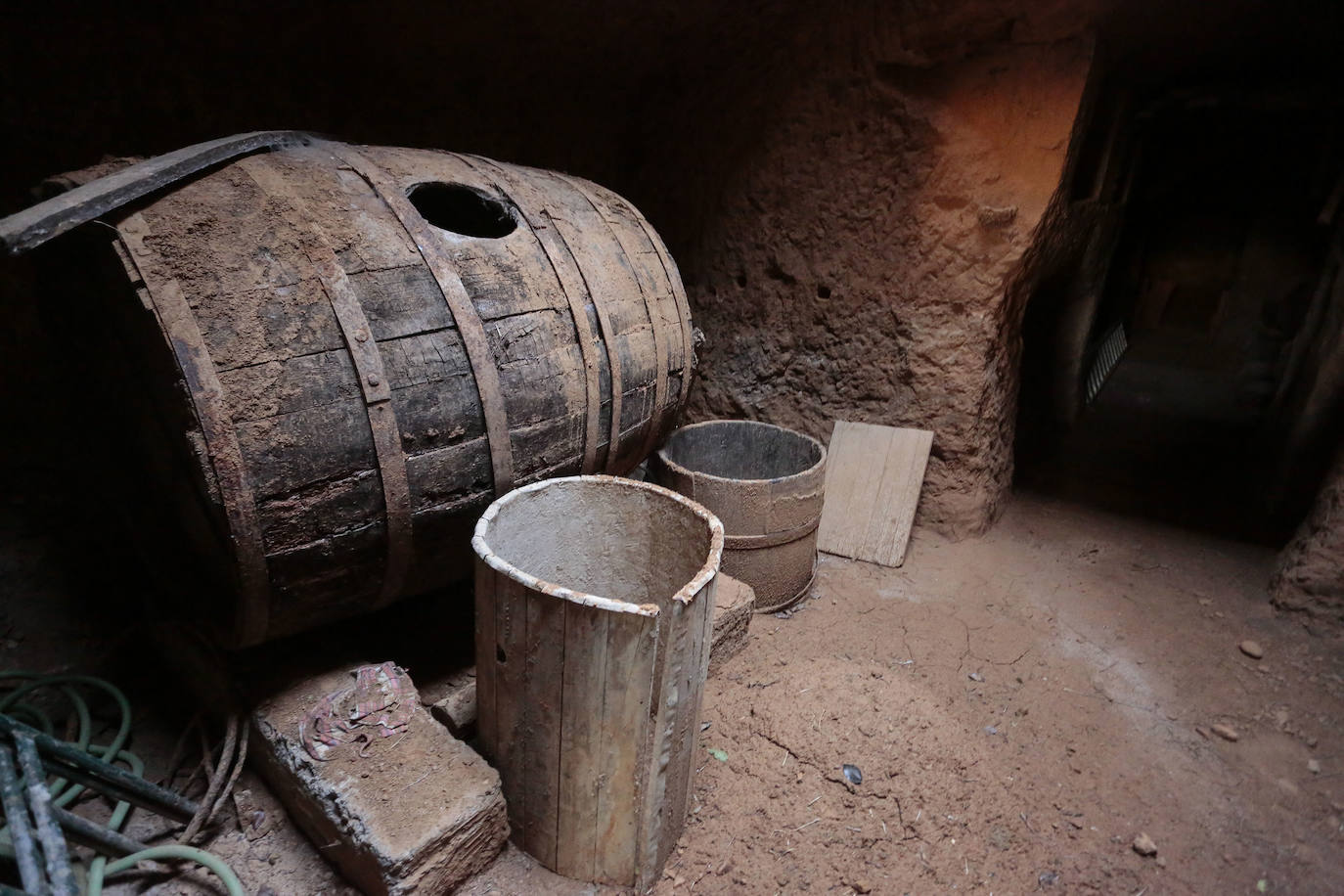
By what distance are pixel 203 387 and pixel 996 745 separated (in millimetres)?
2608

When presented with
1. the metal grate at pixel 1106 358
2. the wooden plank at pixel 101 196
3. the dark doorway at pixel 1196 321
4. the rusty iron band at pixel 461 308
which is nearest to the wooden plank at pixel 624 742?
the rusty iron band at pixel 461 308

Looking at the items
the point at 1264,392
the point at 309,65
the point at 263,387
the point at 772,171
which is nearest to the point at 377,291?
the point at 263,387

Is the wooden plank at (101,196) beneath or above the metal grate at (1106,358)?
above

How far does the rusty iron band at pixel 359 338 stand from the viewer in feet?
5.22

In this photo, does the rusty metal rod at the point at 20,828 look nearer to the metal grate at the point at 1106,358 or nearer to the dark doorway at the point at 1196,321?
the dark doorway at the point at 1196,321

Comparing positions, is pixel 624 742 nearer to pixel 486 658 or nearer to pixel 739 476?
pixel 486 658

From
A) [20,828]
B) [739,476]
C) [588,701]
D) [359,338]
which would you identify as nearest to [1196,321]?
[739,476]

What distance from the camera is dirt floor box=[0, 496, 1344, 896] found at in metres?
1.86

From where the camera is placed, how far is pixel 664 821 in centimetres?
176

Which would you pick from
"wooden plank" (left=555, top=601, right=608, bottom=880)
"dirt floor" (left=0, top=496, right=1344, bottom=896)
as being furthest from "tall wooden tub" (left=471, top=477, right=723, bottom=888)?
"dirt floor" (left=0, top=496, right=1344, bottom=896)

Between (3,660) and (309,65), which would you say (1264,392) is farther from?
(3,660)

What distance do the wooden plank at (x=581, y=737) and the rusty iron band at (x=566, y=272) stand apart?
0.81m

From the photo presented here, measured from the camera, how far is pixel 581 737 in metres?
1.57

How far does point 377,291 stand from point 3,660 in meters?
1.92
